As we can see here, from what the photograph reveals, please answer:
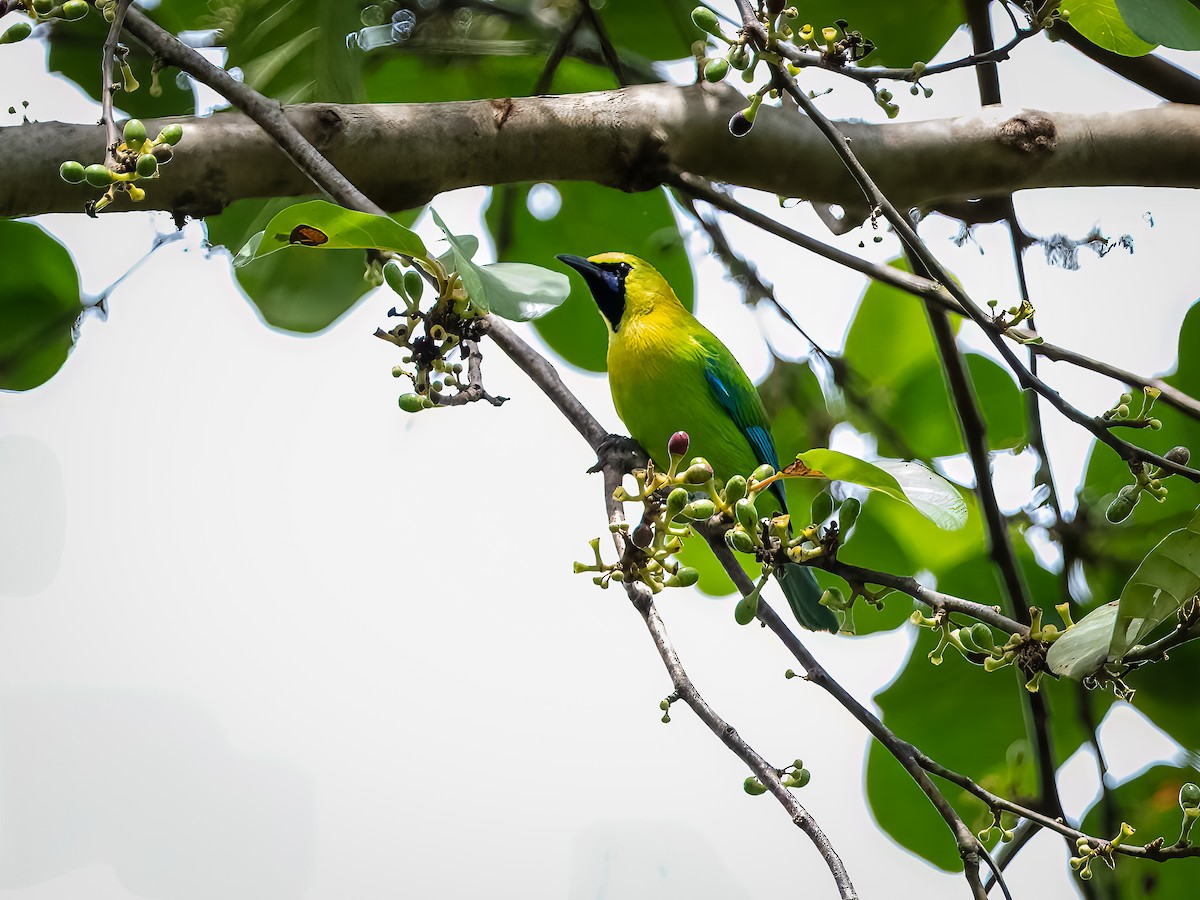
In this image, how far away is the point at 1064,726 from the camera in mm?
1686

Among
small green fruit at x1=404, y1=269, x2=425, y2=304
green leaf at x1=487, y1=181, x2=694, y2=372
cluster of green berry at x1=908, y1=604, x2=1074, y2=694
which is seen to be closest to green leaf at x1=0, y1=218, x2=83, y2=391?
green leaf at x1=487, y1=181, x2=694, y2=372

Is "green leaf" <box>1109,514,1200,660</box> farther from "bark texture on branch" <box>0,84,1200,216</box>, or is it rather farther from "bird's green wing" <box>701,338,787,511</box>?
"bird's green wing" <box>701,338,787,511</box>

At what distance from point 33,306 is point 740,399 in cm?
124

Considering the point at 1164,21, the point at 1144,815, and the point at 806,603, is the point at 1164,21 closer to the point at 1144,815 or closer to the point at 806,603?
the point at 806,603

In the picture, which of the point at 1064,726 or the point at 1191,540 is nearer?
the point at 1191,540

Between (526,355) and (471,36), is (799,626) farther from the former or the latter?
(471,36)

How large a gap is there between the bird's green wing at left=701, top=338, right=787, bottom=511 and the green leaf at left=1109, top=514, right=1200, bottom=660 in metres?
1.17

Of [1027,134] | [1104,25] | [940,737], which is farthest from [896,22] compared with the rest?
[940,737]

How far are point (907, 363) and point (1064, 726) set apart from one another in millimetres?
706

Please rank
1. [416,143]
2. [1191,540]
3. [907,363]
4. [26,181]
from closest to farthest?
[1191,540], [26,181], [416,143], [907,363]

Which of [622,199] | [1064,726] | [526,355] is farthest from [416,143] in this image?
[1064,726]

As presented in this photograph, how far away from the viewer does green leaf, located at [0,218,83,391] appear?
163 centimetres

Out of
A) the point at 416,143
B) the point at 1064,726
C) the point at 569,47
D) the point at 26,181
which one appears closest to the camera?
the point at 26,181

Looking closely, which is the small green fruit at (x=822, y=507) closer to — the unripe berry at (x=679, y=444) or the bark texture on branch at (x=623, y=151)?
the unripe berry at (x=679, y=444)
